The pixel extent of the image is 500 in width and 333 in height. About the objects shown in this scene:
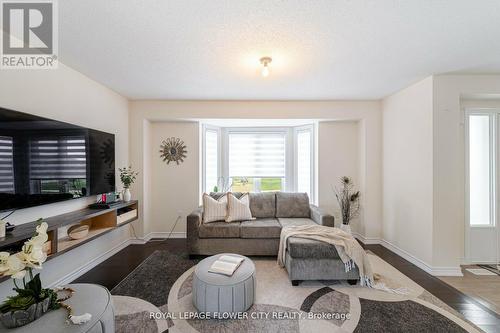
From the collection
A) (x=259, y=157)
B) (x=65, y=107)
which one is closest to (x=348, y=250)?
(x=259, y=157)

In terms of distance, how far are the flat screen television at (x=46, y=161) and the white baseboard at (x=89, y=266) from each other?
0.96 m

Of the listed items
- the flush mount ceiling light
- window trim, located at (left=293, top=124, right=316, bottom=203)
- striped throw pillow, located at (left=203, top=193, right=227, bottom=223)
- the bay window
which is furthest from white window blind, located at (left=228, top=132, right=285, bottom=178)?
the flush mount ceiling light

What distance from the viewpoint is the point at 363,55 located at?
222cm

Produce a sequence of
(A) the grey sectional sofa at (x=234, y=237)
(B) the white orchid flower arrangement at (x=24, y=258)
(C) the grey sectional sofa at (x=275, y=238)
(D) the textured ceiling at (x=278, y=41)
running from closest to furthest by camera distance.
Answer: (B) the white orchid flower arrangement at (x=24, y=258) → (D) the textured ceiling at (x=278, y=41) → (C) the grey sectional sofa at (x=275, y=238) → (A) the grey sectional sofa at (x=234, y=237)

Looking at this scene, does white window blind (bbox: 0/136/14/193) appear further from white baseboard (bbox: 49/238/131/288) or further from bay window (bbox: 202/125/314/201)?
bay window (bbox: 202/125/314/201)

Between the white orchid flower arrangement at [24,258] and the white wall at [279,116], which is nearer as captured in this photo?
the white orchid flower arrangement at [24,258]

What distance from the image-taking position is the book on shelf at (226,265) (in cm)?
194

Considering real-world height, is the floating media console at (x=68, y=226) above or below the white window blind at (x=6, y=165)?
below

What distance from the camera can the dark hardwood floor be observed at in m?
1.92

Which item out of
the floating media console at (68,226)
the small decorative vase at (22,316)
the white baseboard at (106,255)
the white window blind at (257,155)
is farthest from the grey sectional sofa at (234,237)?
the small decorative vase at (22,316)

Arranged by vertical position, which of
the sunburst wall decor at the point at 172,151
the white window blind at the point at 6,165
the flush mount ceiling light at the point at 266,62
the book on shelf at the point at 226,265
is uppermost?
the flush mount ceiling light at the point at 266,62

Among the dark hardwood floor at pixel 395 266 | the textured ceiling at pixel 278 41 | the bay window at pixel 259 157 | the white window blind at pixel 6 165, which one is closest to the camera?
the textured ceiling at pixel 278 41

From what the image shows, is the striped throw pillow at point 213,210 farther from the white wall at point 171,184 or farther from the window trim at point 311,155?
the window trim at point 311,155

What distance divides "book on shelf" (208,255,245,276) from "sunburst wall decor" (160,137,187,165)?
7.81 ft
